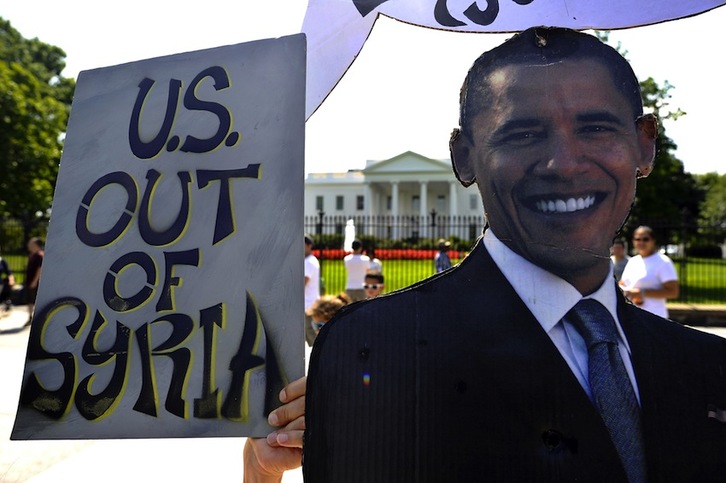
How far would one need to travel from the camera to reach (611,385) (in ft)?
4.46

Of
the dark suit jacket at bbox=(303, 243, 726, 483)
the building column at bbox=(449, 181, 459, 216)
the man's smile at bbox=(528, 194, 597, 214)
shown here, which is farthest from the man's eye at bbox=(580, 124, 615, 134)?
the building column at bbox=(449, 181, 459, 216)

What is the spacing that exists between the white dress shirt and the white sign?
555 mm

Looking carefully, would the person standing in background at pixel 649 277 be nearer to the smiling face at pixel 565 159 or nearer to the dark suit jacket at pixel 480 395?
the dark suit jacket at pixel 480 395

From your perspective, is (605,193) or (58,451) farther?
(58,451)

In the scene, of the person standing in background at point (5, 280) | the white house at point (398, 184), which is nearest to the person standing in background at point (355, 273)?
the white house at point (398, 184)

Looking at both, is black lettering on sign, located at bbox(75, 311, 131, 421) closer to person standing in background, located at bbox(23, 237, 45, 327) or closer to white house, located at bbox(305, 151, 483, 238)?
white house, located at bbox(305, 151, 483, 238)

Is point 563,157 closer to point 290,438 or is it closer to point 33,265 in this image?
point 290,438

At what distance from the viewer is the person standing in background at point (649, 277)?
4.21m

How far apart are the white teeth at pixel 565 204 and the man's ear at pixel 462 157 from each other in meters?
0.19

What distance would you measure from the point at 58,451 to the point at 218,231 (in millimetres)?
4137

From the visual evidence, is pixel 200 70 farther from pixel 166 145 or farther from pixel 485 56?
pixel 485 56

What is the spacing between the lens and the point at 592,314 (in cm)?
141

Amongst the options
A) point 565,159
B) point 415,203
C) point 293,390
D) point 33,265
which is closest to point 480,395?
point 293,390

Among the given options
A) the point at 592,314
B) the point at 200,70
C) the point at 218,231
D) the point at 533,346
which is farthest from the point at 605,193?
the point at 200,70
